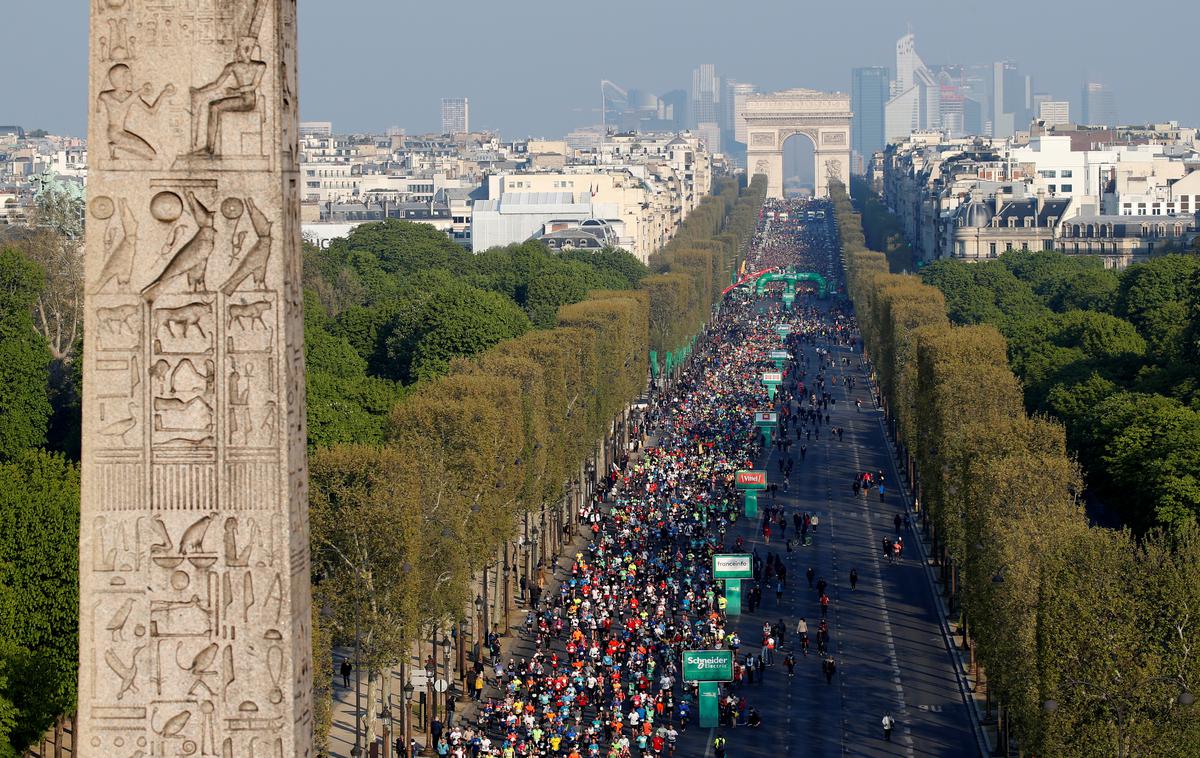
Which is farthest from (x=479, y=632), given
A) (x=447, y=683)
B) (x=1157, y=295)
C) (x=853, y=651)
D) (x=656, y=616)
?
(x=1157, y=295)

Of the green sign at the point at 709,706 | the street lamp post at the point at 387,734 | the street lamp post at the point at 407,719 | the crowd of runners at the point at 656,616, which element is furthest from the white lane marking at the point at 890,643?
the street lamp post at the point at 387,734

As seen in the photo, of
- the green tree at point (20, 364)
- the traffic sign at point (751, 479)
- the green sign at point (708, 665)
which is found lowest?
the green sign at point (708, 665)

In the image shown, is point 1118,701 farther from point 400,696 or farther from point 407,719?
point 400,696

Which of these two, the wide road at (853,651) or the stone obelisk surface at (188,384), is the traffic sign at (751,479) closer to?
the wide road at (853,651)

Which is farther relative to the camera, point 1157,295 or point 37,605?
point 1157,295

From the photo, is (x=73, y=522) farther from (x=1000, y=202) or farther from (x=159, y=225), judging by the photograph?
(x=1000, y=202)

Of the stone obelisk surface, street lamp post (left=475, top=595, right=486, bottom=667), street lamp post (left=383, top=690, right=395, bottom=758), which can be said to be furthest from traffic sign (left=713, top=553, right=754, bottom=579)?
the stone obelisk surface
